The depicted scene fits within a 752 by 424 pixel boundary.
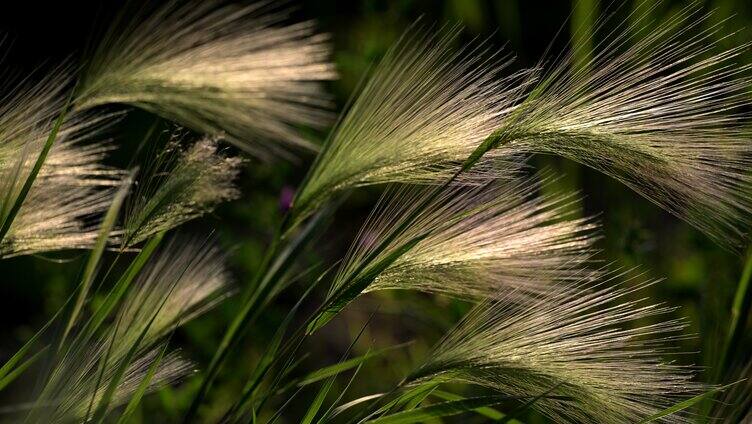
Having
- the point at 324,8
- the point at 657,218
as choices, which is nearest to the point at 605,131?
the point at 657,218

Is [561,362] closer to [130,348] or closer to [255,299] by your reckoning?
[255,299]

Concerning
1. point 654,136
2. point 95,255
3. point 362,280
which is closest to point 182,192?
point 95,255

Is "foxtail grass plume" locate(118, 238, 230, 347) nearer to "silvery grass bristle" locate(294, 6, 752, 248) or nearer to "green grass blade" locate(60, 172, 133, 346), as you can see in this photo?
"green grass blade" locate(60, 172, 133, 346)

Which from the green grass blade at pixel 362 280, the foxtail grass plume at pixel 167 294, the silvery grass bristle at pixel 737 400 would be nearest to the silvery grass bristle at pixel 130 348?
the foxtail grass plume at pixel 167 294

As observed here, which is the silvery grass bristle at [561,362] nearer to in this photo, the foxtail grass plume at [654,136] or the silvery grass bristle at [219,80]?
the foxtail grass plume at [654,136]

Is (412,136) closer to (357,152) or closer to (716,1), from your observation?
(357,152)

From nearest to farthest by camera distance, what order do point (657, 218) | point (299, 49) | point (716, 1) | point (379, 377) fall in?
point (299, 49)
point (716, 1)
point (379, 377)
point (657, 218)
